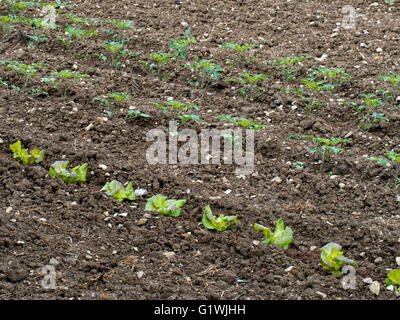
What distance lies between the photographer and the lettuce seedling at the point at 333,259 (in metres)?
2.64

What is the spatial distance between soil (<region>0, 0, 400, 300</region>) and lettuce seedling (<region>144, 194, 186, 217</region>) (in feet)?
0.17

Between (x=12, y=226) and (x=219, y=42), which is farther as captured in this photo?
(x=219, y=42)

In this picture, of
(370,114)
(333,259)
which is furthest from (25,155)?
(370,114)

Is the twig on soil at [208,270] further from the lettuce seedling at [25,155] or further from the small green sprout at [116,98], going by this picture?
the small green sprout at [116,98]

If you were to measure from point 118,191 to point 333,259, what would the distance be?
4.37 feet

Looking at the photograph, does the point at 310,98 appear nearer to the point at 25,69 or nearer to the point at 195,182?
the point at 195,182

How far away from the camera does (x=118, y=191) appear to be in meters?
3.10

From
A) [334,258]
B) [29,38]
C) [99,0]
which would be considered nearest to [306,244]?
[334,258]

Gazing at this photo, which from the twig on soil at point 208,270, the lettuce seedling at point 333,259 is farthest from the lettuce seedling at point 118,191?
the lettuce seedling at point 333,259

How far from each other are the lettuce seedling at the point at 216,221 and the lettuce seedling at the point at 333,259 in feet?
1.75

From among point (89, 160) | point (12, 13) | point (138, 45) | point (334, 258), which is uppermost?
point (12, 13)

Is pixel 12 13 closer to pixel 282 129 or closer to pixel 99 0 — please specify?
pixel 99 0

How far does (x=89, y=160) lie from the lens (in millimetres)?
3412
